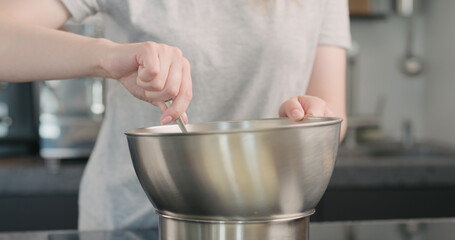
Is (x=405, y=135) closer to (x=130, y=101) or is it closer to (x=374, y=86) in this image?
(x=374, y=86)

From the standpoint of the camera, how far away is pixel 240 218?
19.4 inches

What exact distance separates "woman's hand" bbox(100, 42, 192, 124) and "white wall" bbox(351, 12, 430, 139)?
2041mm

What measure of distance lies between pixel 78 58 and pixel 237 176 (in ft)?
0.93

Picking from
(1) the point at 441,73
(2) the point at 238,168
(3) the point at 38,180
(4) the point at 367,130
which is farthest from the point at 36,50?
(1) the point at 441,73

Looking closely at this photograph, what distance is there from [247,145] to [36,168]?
149 cm

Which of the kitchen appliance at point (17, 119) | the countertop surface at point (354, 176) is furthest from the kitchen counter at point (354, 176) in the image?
the kitchen appliance at point (17, 119)

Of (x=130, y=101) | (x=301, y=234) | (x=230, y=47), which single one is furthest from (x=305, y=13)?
(x=301, y=234)

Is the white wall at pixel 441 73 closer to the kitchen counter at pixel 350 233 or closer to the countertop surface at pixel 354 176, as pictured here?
the countertop surface at pixel 354 176

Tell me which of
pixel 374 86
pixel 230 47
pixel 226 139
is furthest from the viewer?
pixel 374 86

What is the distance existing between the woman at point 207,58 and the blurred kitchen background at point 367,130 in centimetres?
A: 55

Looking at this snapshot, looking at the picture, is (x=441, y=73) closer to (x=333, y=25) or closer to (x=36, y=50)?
(x=333, y=25)

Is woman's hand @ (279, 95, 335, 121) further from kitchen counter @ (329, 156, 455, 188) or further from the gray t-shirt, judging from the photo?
kitchen counter @ (329, 156, 455, 188)

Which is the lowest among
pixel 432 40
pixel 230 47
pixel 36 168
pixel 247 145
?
pixel 36 168

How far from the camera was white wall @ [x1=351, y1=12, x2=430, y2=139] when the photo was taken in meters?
2.51
